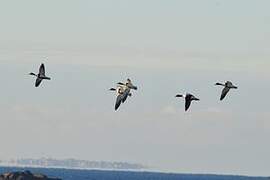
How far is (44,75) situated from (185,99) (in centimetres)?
1227

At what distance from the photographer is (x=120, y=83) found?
103 meters

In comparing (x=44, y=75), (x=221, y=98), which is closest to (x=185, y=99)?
(x=221, y=98)

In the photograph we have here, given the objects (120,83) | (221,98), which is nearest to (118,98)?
(120,83)

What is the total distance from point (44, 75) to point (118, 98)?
23.3 ft

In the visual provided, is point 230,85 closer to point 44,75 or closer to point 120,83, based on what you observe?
point 120,83

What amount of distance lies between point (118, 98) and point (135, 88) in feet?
13.2

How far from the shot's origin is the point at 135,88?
9819cm

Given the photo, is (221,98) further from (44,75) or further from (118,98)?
(44,75)

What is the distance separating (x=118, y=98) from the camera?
101875 mm

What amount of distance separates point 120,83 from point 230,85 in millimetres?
9249

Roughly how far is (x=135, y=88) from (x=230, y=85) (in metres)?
9.99

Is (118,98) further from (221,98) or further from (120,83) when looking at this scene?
(221,98)

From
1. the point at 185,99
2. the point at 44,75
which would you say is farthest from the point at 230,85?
the point at 44,75

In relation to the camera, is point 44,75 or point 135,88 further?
point 44,75
